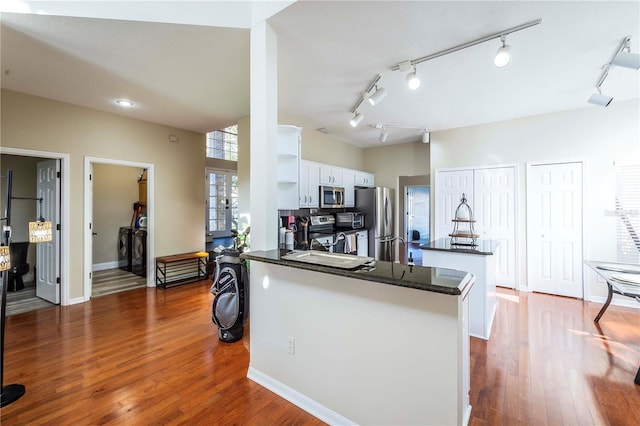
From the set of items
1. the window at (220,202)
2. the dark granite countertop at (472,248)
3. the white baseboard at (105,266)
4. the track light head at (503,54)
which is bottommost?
the white baseboard at (105,266)

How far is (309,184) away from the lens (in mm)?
4664

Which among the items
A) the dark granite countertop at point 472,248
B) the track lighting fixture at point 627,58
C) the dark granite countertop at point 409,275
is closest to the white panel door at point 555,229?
the dark granite countertop at point 472,248

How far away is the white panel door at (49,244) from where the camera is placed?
387cm

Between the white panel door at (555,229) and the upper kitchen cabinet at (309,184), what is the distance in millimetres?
3331

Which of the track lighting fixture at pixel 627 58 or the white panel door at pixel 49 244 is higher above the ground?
the track lighting fixture at pixel 627 58

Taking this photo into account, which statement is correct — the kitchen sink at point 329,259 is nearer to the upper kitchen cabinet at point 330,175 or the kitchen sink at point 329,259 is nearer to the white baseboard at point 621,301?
the upper kitchen cabinet at point 330,175

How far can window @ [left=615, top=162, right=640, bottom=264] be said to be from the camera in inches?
147

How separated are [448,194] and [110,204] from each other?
271 inches

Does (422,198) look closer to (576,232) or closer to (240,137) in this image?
(576,232)

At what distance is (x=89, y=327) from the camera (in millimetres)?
3191

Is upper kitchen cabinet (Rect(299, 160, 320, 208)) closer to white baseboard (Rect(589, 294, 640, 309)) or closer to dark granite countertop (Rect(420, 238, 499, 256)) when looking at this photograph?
dark granite countertop (Rect(420, 238, 499, 256))

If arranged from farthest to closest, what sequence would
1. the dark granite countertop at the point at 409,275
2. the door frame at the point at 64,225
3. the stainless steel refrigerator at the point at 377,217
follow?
1. the stainless steel refrigerator at the point at 377,217
2. the door frame at the point at 64,225
3. the dark granite countertop at the point at 409,275

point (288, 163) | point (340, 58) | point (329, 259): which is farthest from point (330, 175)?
point (329, 259)

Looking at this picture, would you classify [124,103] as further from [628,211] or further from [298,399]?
[628,211]
